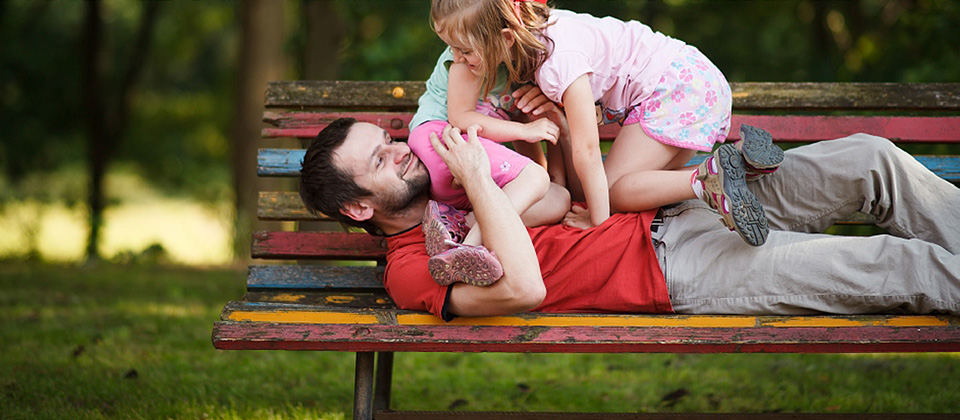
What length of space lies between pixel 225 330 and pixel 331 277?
3.08ft

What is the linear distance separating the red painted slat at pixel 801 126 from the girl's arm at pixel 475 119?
0.55 metres

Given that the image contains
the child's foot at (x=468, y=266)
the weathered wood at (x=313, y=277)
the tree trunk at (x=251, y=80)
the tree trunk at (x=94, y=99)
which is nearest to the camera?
the child's foot at (x=468, y=266)

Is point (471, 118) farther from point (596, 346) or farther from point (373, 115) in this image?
point (596, 346)

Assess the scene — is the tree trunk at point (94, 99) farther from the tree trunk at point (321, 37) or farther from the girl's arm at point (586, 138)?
the girl's arm at point (586, 138)

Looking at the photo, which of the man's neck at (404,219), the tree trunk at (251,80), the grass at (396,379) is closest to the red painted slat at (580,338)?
the man's neck at (404,219)

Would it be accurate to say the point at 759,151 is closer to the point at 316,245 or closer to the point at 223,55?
the point at 316,245

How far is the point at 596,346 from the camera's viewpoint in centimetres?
243

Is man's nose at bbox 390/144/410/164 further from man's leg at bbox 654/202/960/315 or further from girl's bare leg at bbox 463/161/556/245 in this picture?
man's leg at bbox 654/202/960/315

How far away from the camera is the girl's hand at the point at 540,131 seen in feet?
9.62

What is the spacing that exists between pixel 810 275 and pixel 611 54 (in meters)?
0.99

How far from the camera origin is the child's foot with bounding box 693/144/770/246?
2.54 meters

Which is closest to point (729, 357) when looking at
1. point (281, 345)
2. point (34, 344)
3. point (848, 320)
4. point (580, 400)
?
point (580, 400)

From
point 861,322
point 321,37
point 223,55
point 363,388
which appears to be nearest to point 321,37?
point 321,37

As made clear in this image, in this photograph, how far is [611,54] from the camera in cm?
299
